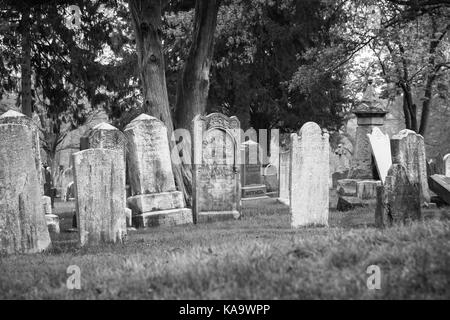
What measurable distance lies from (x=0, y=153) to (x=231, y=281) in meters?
4.62

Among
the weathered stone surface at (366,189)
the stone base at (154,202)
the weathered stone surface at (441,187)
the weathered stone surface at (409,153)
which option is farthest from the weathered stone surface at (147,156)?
the weathered stone surface at (366,189)

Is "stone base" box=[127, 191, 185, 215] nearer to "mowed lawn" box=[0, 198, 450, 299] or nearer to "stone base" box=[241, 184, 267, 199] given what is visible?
"mowed lawn" box=[0, 198, 450, 299]

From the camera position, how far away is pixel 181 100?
17.2m

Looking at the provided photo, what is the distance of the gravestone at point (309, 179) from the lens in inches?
464

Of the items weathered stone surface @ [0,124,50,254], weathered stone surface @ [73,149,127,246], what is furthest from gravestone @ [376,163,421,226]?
weathered stone surface @ [0,124,50,254]

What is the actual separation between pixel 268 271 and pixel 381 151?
1110 centimetres

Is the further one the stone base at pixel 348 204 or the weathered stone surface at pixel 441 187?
the stone base at pixel 348 204

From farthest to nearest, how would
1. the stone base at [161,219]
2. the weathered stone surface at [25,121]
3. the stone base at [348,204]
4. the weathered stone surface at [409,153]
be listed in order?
the stone base at [348,204], the weathered stone surface at [409,153], the stone base at [161,219], the weathered stone surface at [25,121]

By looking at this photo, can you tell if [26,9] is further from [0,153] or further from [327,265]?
[327,265]

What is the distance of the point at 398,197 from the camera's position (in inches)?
384

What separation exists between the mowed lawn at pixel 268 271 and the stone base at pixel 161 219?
5.03 metres

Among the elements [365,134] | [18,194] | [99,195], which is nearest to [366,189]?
[365,134]

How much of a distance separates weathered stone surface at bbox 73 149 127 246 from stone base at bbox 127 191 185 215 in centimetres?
336

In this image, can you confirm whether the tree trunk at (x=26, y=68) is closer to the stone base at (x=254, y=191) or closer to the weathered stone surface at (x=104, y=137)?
the stone base at (x=254, y=191)
